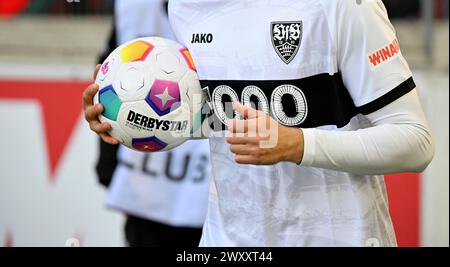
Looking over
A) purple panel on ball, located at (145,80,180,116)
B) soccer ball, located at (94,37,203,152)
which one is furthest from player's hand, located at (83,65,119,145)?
purple panel on ball, located at (145,80,180,116)

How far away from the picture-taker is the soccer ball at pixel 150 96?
104 inches

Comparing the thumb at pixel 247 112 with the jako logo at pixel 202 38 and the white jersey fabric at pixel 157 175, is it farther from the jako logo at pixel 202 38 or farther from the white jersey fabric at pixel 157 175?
the white jersey fabric at pixel 157 175

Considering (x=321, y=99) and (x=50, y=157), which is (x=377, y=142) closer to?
(x=321, y=99)

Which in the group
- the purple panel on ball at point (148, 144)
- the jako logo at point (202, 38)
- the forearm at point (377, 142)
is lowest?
the purple panel on ball at point (148, 144)

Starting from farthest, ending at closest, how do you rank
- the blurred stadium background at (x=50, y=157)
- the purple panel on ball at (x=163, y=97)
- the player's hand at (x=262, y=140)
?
1. the blurred stadium background at (x=50, y=157)
2. the purple panel on ball at (x=163, y=97)
3. the player's hand at (x=262, y=140)

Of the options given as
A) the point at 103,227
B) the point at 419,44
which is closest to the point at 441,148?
the point at 419,44

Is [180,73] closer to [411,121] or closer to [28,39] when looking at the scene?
[411,121]

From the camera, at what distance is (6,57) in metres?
5.02

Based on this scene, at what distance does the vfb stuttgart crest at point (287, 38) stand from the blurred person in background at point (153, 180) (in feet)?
5.34

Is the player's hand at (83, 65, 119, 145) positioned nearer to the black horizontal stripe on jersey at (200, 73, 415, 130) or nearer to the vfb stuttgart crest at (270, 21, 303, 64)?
the black horizontal stripe on jersey at (200, 73, 415, 130)

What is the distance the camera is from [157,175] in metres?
4.31

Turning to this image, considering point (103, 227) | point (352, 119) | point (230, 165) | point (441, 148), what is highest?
point (352, 119)

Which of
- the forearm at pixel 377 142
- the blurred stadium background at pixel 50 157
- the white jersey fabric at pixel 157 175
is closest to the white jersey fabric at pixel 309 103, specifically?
the forearm at pixel 377 142

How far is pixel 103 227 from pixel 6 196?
1.68 ft
